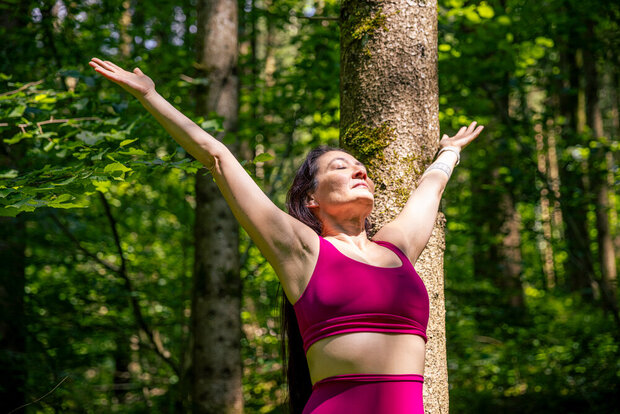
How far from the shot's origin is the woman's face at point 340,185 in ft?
6.57

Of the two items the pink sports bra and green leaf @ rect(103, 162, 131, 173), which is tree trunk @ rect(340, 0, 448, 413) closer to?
the pink sports bra

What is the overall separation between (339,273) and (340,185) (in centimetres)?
42

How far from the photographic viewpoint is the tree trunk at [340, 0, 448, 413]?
2.29 m

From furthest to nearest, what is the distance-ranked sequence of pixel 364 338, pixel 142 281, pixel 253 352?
pixel 142 281
pixel 253 352
pixel 364 338

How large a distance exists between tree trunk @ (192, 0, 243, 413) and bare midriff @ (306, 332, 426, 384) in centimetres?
296

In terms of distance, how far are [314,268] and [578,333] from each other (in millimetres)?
7116

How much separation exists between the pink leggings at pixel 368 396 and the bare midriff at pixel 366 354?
2 centimetres

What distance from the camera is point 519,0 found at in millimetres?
6020

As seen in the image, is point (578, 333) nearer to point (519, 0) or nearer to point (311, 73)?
point (519, 0)

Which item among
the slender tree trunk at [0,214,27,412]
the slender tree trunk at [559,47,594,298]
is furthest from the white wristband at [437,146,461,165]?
the slender tree trunk at [0,214,27,412]

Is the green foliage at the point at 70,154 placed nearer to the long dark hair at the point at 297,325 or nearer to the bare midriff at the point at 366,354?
the long dark hair at the point at 297,325

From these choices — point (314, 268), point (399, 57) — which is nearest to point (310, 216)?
point (314, 268)

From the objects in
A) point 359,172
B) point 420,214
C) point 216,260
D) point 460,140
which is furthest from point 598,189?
point 359,172

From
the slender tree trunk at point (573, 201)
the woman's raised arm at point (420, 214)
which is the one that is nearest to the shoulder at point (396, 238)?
the woman's raised arm at point (420, 214)
